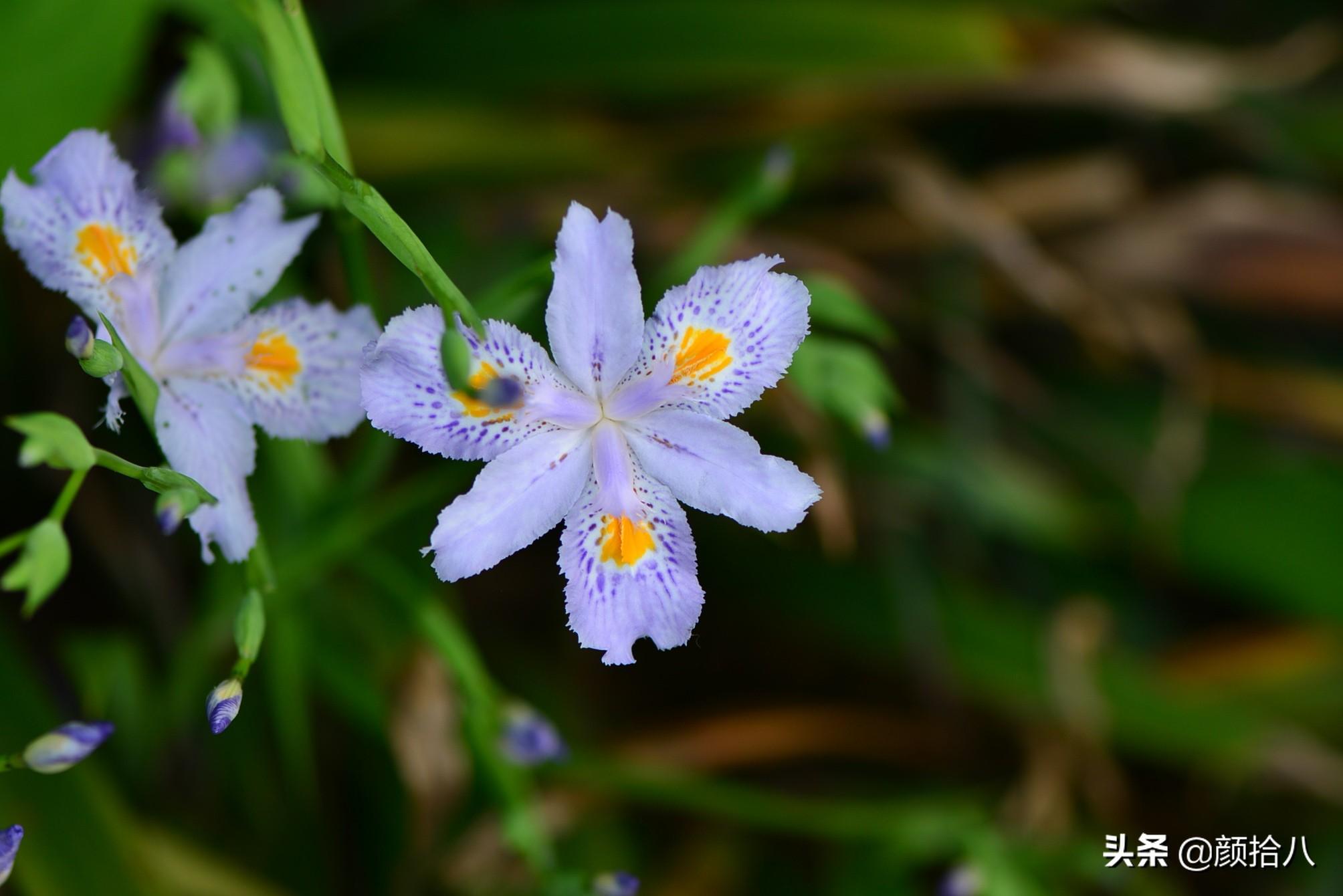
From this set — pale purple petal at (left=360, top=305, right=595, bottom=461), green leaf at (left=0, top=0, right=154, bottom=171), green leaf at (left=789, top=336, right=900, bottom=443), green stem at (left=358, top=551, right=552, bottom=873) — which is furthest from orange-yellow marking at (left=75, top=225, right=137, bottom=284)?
green leaf at (left=789, top=336, right=900, bottom=443)

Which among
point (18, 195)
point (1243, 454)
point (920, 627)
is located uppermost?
point (1243, 454)

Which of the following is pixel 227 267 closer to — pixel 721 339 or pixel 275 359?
pixel 275 359

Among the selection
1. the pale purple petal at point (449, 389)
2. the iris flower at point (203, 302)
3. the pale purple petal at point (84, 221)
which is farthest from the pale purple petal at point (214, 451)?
the pale purple petal at point (449, 389)

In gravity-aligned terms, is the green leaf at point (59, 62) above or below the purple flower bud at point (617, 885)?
above

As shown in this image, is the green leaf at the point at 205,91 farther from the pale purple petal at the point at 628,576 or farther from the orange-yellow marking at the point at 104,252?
the pale purple petal at the point at 628,576

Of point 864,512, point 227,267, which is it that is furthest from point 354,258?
point 864,512

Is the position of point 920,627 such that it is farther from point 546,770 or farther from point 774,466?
point 774,466

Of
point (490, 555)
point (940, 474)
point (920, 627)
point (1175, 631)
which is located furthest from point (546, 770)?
point (1175, 631)

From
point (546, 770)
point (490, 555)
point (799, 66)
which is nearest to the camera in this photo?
point (490, 555)
